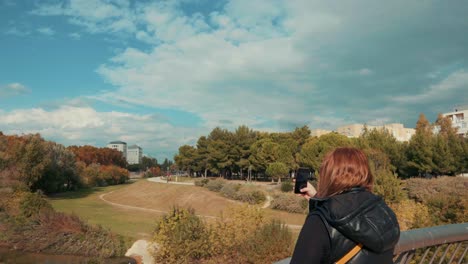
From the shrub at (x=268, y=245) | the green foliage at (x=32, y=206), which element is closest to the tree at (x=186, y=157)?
the green foliage at (x=32, y=206)

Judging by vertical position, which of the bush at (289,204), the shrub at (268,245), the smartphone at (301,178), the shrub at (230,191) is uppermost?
the smartphone at (301,178)

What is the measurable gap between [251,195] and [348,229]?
35898mm

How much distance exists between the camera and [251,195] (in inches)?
1452

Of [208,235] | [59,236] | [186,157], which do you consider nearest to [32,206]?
[59,236]

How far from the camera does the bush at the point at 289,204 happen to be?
32.2 meters

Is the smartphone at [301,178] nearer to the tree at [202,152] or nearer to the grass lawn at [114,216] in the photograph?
the grass lawn at [114,216]

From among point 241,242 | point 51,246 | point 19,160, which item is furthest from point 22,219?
point 19,160

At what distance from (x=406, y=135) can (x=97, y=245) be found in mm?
99940

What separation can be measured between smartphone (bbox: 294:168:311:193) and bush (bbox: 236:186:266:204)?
112 ft

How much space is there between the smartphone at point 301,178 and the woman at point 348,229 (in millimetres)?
486

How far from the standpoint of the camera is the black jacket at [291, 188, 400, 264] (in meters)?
1.54

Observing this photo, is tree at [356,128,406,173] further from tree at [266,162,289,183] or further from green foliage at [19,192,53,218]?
green foliage at [19,192,53,218]

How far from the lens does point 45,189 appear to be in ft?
150

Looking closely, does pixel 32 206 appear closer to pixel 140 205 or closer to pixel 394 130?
pixel 140 205
